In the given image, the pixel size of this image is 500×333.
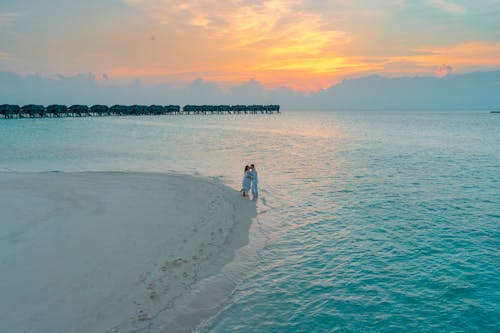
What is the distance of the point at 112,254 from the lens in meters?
9.80

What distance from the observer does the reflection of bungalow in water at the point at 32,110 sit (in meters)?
121

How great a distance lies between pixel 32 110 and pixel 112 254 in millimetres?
138182

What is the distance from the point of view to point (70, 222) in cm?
1209

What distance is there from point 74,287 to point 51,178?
14.8 meters

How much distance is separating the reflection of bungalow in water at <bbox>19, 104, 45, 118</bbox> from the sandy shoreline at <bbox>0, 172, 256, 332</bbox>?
411ft

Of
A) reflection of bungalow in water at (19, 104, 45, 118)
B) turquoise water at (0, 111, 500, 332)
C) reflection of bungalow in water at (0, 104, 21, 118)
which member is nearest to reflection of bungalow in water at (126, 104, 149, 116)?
reflection of bungalow in water at (19, 104, 45, 118)

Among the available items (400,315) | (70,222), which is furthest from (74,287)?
(400,315)

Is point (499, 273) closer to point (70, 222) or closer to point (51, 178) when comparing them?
point (70, 222)

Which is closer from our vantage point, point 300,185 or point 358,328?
point 358,328

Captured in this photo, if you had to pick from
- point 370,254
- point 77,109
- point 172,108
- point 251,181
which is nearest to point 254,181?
point 251,181

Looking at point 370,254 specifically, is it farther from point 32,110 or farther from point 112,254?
point 32,110

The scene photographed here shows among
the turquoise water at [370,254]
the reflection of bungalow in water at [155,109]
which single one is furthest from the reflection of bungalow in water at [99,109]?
the turquoise water at [370,254]

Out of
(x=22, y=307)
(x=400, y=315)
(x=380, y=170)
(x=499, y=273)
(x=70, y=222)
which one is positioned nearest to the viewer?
(x=22, y=307)

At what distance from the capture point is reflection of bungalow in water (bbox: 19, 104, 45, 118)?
12112 cm
